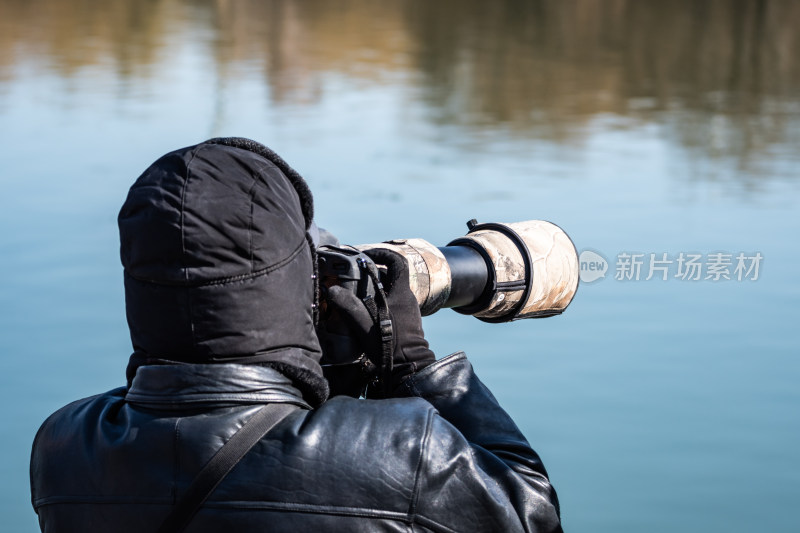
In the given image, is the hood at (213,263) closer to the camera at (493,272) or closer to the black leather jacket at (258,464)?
the black leather jacket at (258,464)

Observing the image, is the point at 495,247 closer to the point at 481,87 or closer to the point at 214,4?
the point at 481,87

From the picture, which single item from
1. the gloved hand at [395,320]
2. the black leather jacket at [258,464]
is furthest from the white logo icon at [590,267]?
the black leather jacket at [258,464]

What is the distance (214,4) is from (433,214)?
12.6 metres

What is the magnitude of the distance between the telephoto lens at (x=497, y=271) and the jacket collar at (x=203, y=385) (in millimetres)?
499

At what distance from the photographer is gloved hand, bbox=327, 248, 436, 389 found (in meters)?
1.56

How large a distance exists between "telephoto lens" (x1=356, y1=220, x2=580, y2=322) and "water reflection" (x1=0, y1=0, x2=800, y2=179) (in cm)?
524

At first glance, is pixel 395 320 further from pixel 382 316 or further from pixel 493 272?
pixel 493 272

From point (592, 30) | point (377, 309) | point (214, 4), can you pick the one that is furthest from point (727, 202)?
point (214, 4)

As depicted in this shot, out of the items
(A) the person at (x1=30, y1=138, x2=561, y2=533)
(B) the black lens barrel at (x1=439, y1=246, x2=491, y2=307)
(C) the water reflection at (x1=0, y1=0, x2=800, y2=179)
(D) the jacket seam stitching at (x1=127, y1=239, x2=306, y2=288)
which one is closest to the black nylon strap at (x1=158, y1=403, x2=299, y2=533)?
(A) the person at (x1=30, y1=138, x2=561, y2=533)

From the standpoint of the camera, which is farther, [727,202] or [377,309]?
[727,202]

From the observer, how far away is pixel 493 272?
6.32ft

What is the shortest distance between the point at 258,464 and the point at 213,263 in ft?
0.79

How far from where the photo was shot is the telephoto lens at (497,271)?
1842 millimetres

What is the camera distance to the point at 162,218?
4.28 feet
